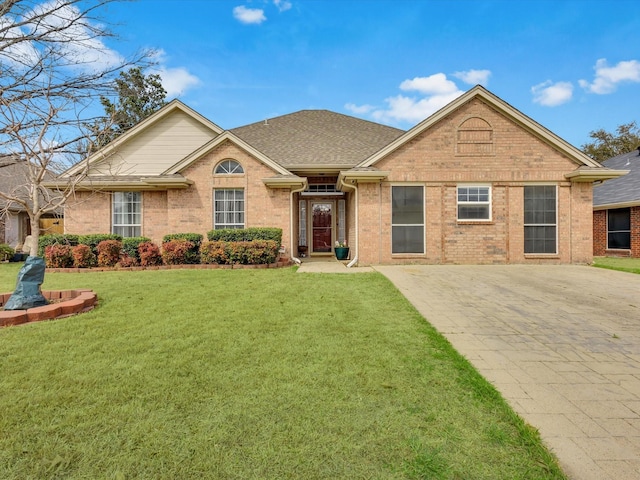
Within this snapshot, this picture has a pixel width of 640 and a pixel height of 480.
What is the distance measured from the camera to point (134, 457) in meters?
1.84

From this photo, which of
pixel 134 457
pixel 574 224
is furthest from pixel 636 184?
pixel 134 457

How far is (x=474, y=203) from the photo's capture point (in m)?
11.1

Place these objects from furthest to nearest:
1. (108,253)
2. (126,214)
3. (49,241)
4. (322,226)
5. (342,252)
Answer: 1. (322,226)
2. (342,252)
3. (126,214)
4. (49,241)
5. (108,253)

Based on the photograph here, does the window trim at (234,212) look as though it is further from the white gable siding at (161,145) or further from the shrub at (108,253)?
the white gable siding at (161,145)

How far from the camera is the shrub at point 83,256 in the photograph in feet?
33.2

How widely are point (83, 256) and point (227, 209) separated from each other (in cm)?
483

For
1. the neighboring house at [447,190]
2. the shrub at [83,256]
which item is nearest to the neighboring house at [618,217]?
the neighboring house at [447,190]

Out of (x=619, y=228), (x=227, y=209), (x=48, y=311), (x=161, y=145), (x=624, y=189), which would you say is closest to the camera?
(x=48, y=311)

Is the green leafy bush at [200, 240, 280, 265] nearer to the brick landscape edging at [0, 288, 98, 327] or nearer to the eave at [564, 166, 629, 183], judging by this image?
the brick landscape edging at [0, 288, 98, 327]

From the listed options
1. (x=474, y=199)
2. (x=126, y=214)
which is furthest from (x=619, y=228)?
(x=126, y=214)

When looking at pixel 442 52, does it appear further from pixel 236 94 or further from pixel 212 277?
pixel 212 277

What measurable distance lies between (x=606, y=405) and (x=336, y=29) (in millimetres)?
16152

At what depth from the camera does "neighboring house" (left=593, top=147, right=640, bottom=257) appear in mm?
14648

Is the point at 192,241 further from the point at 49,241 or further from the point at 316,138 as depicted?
the point at 316,138
